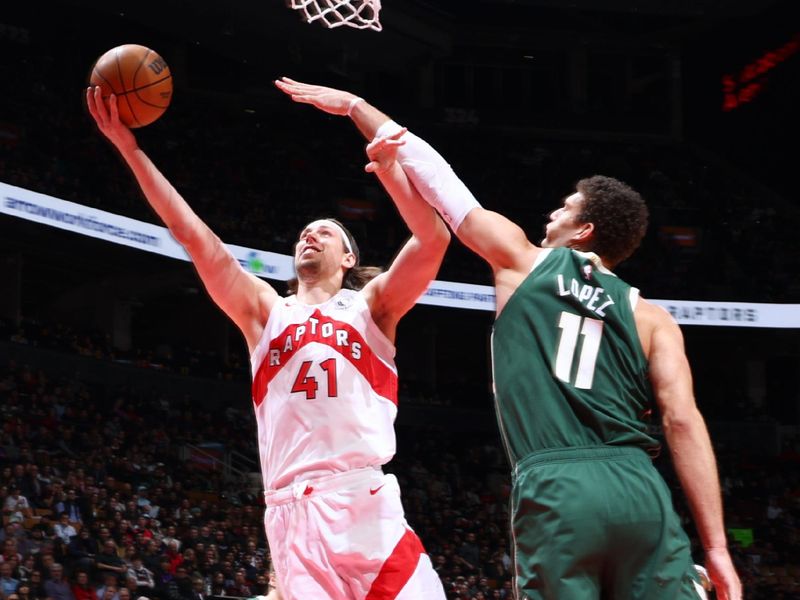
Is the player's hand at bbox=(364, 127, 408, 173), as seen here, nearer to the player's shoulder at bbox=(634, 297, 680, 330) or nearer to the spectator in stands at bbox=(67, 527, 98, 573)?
the player's shoulder at bbox=(634, 297, 680, 330)

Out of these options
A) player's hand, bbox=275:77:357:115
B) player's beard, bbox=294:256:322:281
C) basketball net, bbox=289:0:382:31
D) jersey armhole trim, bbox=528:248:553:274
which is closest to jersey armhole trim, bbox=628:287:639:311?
jersey armhole trim, bbox=528:248:553:274

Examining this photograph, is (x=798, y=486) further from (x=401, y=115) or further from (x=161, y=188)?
(x=161, y=188)

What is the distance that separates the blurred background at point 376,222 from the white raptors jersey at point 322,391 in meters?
8.21

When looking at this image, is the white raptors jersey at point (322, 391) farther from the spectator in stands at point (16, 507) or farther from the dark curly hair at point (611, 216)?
the spectator in stands at point (16, 507)

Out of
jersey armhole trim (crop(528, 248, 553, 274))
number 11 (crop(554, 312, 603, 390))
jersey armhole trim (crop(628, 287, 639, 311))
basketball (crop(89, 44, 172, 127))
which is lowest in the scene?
number 11 (crop(554, 312, 603, 390))

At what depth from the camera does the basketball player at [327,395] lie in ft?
13.1

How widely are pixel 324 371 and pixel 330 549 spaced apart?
2.04 ft

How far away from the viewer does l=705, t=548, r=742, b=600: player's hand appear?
2.91 m

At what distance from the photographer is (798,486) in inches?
913

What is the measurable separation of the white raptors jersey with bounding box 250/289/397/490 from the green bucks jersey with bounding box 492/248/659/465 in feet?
3.43

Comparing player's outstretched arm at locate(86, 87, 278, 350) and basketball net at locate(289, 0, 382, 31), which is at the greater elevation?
basketball net at locate(289, 0, 382, 31)

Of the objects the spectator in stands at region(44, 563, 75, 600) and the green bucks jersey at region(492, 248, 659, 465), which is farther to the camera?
the spectator in stands at region(44, 563, 75, 600)

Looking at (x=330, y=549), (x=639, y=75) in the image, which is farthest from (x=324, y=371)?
(x=639, y=75)

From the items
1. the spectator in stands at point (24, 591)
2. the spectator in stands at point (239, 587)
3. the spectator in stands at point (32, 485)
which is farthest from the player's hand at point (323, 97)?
the spectator in stands at point (32, 485)
